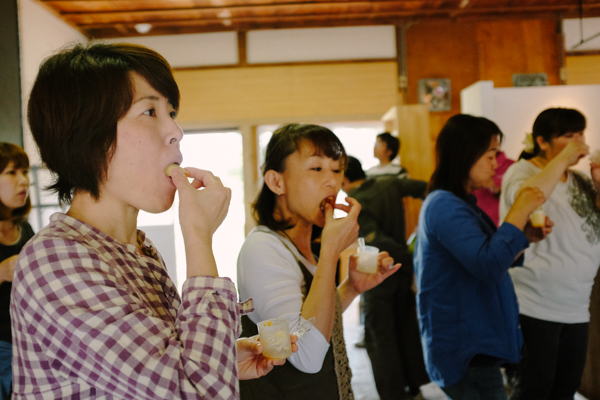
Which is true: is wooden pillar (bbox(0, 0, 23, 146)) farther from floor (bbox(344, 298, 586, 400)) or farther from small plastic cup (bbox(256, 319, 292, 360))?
floor (bbox(344, 298, 586, 400))

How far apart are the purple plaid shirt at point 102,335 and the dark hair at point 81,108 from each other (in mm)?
146

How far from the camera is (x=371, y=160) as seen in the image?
6.80 meters

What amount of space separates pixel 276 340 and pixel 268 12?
5.57 m

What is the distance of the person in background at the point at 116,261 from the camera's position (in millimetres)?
655

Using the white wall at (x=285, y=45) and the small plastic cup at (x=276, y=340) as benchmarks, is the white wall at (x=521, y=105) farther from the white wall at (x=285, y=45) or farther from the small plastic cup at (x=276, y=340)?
the small plastic cup at (x=276, y=340)

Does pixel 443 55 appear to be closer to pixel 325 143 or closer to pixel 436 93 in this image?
pixel 436 93

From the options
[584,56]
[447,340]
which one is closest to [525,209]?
[447,340]

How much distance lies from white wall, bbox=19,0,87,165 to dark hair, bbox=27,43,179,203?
12.5 ft

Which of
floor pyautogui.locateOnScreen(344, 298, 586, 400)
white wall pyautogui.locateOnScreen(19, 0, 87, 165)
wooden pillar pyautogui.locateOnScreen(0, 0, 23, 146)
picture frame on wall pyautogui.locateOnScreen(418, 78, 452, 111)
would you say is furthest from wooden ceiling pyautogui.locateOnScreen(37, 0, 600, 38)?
floor pyautogui.locateOnScreen(344, 298, 586, 400)

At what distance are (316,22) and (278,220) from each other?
532 centimetres

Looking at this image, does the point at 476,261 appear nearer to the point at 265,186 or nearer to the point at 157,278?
the point at 265,186

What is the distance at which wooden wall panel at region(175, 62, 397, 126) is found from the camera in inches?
244

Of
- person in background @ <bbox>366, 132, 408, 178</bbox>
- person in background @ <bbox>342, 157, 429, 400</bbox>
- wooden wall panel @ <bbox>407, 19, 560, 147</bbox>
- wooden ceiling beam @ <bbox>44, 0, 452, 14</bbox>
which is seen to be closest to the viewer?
person in background @ <bbox>342, 157, 429, 400</bbox>

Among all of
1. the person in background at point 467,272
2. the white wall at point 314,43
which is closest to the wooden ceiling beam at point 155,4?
the white wall at point 314,43
